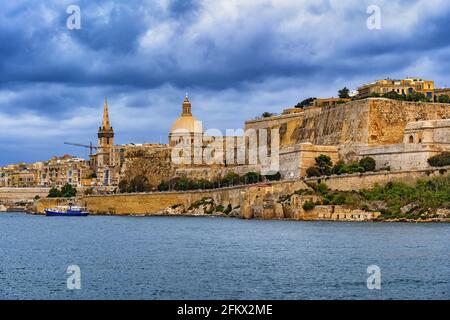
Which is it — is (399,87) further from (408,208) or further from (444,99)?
(408,208)

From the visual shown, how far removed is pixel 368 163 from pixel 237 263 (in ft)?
101

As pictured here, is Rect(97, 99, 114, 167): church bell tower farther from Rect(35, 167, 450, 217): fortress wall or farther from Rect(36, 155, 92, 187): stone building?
Rect(35, 167, 450, 217): fortress wall

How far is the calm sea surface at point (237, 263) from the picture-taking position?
25312mm

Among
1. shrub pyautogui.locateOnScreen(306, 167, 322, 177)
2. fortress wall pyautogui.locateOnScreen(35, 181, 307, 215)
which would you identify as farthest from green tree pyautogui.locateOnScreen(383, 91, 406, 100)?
fortress wall pyautogui.locateOnScreen(35, 181, 307, 215)

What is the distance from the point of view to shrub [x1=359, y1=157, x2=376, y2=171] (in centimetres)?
6103

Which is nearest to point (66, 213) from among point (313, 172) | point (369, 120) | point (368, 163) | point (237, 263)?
point (313, 172)

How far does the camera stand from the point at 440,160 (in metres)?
56.2

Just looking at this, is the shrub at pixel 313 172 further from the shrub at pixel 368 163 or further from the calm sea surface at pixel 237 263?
the calm sea surface at pixel 237 263

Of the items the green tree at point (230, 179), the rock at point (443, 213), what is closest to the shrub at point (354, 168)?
the rock at point (443, 213)

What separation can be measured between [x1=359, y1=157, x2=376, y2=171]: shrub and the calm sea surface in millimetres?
13049

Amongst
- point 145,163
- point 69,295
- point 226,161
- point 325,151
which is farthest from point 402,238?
point 145,163
